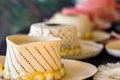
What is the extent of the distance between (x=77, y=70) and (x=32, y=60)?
104 mm

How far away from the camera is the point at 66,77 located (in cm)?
50

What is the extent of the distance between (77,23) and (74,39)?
0.25m

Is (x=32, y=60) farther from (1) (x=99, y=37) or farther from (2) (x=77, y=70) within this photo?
(1) (x=99, y=37)

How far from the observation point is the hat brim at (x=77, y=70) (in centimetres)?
50

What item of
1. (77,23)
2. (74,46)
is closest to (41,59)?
(74,46)

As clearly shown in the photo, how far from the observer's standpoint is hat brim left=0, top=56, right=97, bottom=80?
1.63 feet

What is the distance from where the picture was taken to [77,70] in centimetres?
54

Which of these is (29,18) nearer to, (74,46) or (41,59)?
(74,46)

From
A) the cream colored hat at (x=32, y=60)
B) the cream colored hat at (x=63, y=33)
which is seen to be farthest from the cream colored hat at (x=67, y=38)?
A: the cream colored hat at (x=32, y=60)

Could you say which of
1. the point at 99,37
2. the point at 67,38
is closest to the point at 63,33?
the point at 67,38

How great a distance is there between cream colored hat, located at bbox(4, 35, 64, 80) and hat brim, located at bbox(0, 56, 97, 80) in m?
0.03

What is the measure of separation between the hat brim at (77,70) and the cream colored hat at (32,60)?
3 cm

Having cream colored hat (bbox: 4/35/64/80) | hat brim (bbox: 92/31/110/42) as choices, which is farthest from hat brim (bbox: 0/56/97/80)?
hat brim (bbox: 92/31/110/42)

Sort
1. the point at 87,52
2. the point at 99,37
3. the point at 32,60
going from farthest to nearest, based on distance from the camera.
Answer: the point at 99,37
the point at 87,52
the point at 32,60
